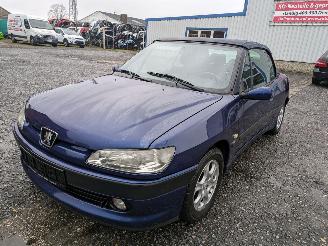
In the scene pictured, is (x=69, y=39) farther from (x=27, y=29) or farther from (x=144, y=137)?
(x=144, y=137)

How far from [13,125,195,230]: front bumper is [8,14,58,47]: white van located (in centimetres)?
2069

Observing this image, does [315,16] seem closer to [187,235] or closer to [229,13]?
[229,13]

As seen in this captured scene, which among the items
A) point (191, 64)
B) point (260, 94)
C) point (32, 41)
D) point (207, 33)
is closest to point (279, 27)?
point (207, 33)

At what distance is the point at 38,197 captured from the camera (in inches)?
116

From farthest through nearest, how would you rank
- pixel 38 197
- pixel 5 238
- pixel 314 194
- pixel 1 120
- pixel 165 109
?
pixel 1 120 < pixel 314 194 < pixel 38 197 < pixel 165 109 < pixel 5 238

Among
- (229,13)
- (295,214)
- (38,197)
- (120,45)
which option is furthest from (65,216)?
(120,45)

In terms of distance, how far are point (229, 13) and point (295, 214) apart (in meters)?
16.9

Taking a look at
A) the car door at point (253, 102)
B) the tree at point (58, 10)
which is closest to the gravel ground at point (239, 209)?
the car door at point (253, 102)

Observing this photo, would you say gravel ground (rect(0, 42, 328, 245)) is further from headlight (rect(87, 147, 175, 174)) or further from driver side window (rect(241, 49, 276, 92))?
driver side window (rect(241, 49, 276, 92))

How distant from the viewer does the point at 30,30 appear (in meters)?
20.5

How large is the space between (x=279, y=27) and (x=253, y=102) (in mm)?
14786

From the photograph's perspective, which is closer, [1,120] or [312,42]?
[1,120]

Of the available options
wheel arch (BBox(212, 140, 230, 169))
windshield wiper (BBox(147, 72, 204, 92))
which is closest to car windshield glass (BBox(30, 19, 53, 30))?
windshield wiper (BBox(147, 72, 204, 92))

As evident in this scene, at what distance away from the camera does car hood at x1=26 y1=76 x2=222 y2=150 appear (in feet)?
7.21
